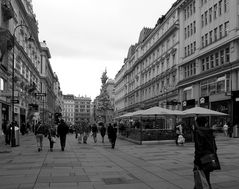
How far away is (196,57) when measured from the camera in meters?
45.4

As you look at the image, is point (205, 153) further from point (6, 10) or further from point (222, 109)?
point (222, 109)

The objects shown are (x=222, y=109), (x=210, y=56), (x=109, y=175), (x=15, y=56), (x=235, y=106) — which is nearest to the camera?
(x=109, y=175)

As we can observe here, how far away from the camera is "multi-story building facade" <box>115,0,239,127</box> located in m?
37.1

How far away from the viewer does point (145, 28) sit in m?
80.2

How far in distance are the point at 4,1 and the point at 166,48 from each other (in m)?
31.8

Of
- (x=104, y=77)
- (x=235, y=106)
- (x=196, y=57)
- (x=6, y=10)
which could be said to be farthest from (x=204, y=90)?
(x=104, y=77)

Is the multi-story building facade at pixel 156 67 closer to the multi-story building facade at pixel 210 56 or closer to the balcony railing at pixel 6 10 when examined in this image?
the multi-story building facade at pixel 210 56

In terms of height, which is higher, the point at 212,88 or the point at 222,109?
the point at 212,88

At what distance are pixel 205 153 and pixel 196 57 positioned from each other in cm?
3981

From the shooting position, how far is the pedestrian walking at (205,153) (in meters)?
6.74

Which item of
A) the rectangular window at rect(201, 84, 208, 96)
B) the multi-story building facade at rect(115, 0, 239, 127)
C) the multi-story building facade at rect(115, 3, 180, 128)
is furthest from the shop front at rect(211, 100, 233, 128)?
the multi-story building facade at rect(115, 3, 180, 128)

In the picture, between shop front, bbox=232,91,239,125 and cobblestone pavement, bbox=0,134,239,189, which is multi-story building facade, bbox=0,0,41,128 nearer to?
cobblestone pavement, bbox=0,134,239,189

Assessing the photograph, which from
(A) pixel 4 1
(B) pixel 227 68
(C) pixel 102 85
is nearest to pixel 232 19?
(B) pixel 227 68

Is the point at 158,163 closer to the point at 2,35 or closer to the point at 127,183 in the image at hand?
the point at 127,183
